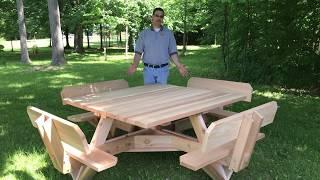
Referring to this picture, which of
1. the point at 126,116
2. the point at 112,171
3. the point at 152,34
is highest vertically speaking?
the point at 152,34

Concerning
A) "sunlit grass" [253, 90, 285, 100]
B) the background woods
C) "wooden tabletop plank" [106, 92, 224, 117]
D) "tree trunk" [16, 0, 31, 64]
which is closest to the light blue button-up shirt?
"wooden tabletop plank" [106, 92, 224, 117]

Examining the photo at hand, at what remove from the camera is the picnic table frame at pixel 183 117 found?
154 inches

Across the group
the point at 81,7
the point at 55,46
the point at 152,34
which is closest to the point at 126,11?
the point at 81,7

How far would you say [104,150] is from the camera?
14.9 feet

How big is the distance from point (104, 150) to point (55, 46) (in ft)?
45.8

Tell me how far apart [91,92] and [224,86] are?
6.07 feet

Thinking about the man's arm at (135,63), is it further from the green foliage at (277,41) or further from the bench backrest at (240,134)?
the green foliage at (277,41)

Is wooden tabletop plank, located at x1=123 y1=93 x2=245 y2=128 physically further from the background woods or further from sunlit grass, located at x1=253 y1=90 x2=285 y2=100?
the background woods

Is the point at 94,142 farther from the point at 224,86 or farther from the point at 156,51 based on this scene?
the point at 156,51

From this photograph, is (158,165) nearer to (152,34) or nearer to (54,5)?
(152,34)

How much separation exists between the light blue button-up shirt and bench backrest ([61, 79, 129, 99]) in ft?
1.98

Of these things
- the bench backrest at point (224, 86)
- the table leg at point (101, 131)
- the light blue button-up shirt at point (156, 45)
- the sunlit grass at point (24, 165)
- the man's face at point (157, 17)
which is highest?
the man's face at point (157, 17)

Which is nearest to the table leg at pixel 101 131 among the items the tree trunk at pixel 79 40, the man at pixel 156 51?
the man at pixel 156 51

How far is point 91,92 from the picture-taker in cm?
586
